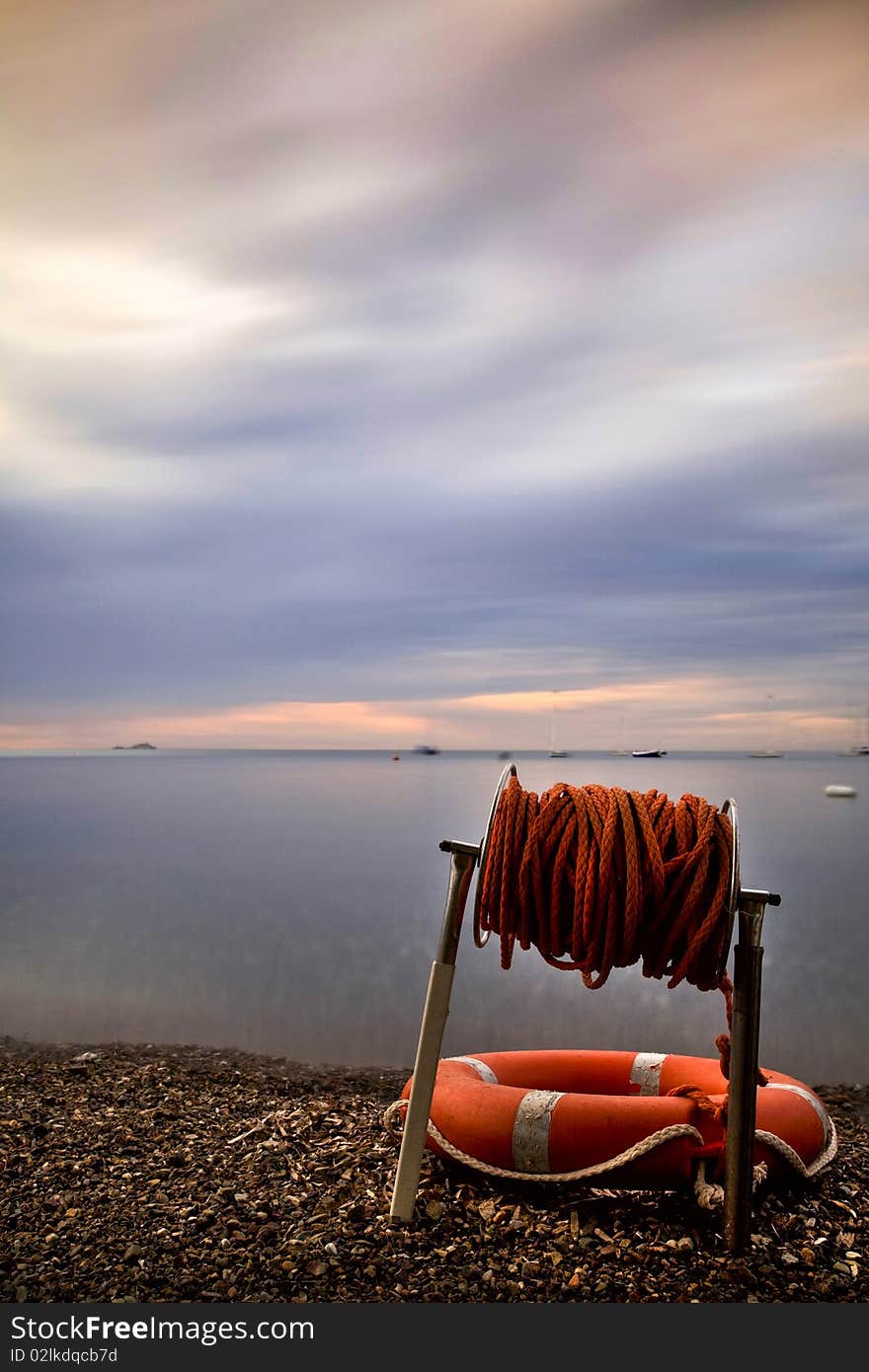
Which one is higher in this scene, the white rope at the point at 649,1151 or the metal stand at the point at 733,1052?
the metal stand at the point at 733,1052

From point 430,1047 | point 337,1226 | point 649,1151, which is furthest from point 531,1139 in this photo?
point 337,1226

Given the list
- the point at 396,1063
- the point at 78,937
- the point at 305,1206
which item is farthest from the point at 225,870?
the point at 305,1206

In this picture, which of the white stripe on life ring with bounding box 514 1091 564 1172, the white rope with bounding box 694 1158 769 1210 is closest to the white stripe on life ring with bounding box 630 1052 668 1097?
the white rope with bounding box 694 1158 769 1210

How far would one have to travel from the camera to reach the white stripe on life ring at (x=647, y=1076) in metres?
5.79

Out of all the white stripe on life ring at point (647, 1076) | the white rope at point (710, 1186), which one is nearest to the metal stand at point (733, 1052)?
the white rope at point (710, 1186)

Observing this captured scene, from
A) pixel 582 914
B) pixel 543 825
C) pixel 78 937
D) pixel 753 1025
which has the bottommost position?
pixel 78 937

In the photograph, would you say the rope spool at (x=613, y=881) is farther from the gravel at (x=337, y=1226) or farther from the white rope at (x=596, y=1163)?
the gravel at (x=337, y=1226)

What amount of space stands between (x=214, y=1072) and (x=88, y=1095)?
1104mm

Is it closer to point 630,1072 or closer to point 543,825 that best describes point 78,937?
point 630,1072

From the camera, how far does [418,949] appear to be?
15.3 metres

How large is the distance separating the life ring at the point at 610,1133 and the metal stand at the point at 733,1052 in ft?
1.20

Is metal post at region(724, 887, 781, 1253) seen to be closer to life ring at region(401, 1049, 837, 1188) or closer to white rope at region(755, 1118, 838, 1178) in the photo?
life ring at region(401, 1049, 837, 1188)

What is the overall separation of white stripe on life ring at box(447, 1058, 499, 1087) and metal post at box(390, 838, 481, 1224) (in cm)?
111

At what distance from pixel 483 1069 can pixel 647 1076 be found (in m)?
0.93
